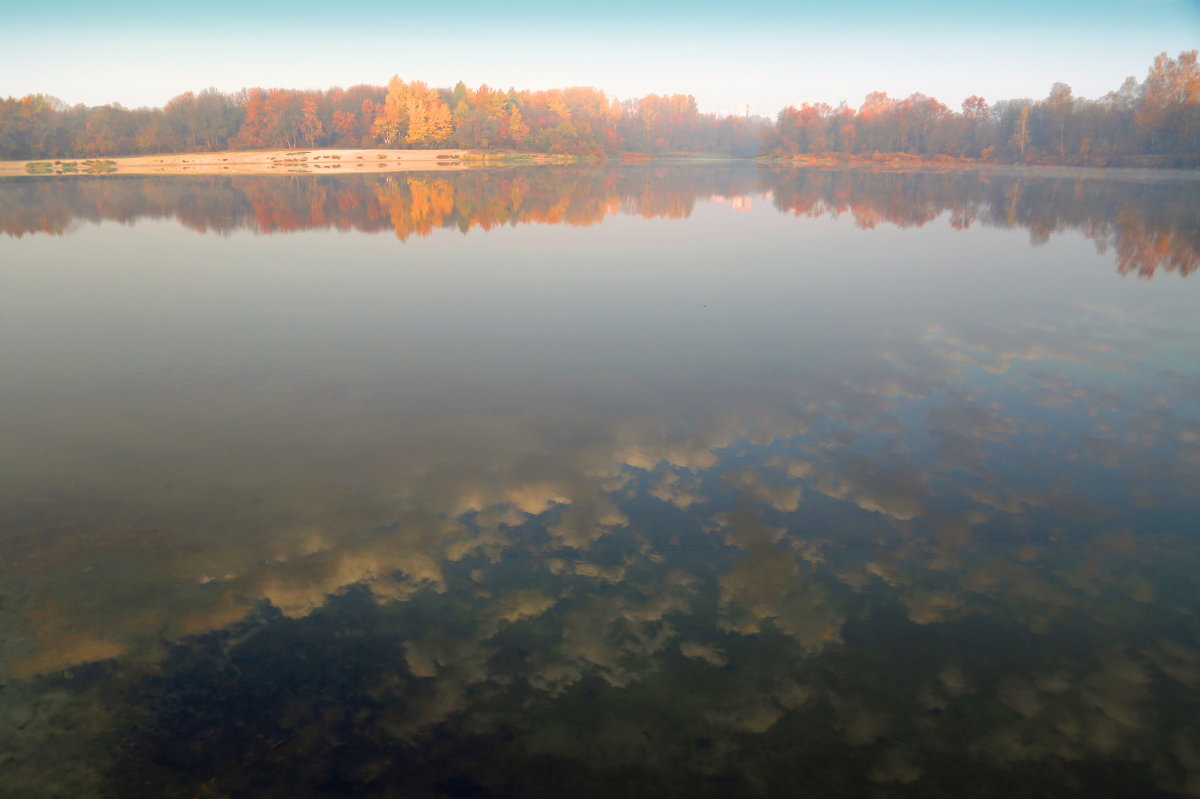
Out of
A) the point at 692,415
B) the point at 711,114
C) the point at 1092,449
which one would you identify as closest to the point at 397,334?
the point at 692,415

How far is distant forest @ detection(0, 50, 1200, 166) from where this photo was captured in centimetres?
8038

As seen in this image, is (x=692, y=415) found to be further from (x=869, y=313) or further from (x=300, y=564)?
(x=869, y=313)

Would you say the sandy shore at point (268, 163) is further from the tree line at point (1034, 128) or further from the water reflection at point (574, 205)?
the tree line at point (1034, 128)

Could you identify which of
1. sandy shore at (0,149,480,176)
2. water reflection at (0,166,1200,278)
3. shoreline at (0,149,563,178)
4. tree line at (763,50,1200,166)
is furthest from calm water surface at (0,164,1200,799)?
tree line at (763,50,1200,166)

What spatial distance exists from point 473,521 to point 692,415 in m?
3.69

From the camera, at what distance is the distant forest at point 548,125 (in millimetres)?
80375

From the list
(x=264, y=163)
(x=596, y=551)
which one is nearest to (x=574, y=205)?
(x=596, y=551)

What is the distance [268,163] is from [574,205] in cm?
6289

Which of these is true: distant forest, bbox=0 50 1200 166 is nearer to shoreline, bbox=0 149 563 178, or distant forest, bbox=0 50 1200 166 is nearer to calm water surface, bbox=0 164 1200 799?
shoreline, bbox=0 149 563 178

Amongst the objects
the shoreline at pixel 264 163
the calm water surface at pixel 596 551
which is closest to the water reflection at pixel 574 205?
the calm water surface at pixel 596 551

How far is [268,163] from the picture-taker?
80.0 m

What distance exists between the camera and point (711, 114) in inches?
7032

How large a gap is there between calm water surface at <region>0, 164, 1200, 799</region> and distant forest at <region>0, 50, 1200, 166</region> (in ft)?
299

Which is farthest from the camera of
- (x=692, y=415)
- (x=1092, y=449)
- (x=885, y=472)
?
(x=692, y=415)
